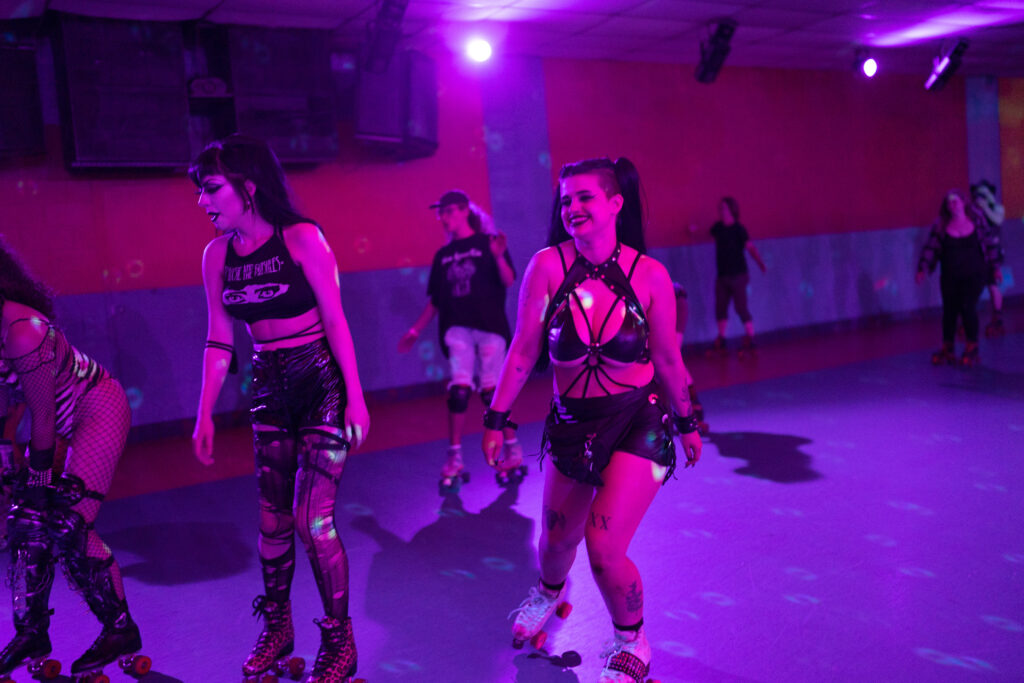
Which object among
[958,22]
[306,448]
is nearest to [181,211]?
[306,448]

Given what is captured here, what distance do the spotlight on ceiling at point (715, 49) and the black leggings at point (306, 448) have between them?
6.12m

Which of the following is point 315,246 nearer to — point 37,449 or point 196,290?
point 37,449

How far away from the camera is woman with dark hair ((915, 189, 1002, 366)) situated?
6461 mm

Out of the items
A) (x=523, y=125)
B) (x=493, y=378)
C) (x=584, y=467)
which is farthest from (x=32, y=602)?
(x=523, y=125)

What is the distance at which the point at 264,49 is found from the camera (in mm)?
6164

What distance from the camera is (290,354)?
226cm

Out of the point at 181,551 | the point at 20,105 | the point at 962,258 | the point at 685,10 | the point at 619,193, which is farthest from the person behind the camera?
the point at 685,10

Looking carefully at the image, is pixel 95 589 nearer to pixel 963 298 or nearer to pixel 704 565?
pixel 704 565

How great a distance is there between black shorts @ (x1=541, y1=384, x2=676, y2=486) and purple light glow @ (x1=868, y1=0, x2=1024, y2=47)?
24.0 ft

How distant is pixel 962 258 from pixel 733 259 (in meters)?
2.37

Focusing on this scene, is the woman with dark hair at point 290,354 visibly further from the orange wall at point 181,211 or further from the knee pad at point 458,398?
the orange wall at point 181,211

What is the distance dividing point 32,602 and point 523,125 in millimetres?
6404

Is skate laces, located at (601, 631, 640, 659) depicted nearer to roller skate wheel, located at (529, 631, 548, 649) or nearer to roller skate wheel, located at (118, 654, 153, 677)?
roller skate wheel, located at (529, 631, 548, 649)

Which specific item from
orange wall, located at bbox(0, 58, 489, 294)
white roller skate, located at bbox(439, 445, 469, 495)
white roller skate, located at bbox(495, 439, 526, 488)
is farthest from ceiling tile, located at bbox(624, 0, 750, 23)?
white roller skate, located at bbox(439, 445, 469, 495)
